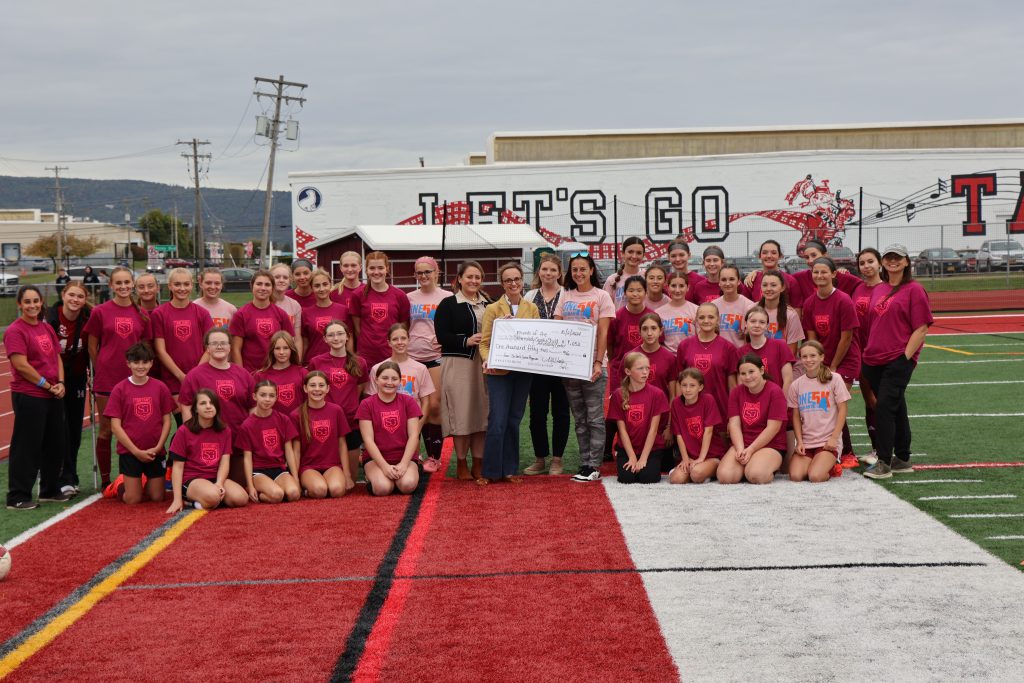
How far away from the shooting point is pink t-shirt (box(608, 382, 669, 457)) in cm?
796

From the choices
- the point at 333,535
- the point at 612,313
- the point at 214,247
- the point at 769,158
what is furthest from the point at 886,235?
the point at 214,247

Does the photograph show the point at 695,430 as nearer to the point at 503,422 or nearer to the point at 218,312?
the point at 503,422

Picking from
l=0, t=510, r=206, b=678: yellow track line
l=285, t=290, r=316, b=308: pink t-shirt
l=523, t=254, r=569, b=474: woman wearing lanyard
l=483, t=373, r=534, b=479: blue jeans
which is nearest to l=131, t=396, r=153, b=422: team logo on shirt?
l=0, t=510, r=206, b=678: yellow track line

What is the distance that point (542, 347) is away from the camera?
7852 mm

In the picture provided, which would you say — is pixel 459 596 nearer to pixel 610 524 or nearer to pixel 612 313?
pixel 610 524

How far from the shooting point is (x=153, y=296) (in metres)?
8.23

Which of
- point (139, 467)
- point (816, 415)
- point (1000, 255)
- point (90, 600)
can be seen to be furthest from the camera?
point (1000, 255)

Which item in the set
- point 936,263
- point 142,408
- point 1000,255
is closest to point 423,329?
point 142,408

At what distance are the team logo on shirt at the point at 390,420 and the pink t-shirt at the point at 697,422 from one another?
6.97 ft

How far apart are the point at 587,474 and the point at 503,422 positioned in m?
0.80

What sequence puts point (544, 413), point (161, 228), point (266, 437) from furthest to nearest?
point (161, 228) → point (544, 413) → point (266, 437)

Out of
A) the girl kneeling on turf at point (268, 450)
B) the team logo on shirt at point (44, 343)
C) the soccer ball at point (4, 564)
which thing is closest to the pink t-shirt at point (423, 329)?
the girl kneeling on turf at point (268, 450)

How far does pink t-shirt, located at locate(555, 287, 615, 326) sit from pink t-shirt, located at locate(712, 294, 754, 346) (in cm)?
92

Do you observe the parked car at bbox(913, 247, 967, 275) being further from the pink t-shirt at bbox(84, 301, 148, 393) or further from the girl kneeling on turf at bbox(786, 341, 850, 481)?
the pink t-shirt at bbox(84, 301, 148, 393)
